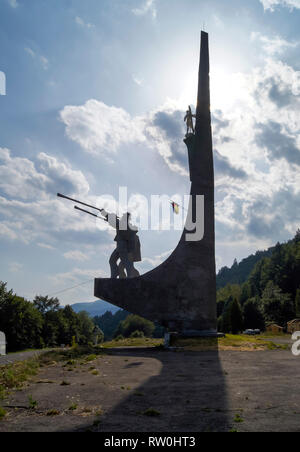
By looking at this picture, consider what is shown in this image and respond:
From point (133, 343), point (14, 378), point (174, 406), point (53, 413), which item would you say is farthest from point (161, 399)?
point (133, 343)

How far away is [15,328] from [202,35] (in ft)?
146

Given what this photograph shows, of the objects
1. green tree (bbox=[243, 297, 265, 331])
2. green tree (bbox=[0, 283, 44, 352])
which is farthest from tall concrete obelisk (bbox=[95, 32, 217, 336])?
green tree (bbox=[243, 297, 265, 331])

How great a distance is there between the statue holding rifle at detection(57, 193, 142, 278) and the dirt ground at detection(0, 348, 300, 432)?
33.6 ft

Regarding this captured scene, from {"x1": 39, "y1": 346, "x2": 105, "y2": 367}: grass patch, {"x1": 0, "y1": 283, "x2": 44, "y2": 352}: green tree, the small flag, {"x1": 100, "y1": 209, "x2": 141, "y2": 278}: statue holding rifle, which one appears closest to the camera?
{"x1": 39, "y1": 346, "x2": 105, "y2": 367}: grass patch

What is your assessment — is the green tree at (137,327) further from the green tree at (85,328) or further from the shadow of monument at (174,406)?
the shadow of monument at (174,406)

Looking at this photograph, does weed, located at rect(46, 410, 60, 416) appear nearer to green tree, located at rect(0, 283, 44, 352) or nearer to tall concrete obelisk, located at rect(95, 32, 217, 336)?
tall concrete obelisk, located at rect(95, 32, 217, 336)

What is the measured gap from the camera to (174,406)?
7.04 m

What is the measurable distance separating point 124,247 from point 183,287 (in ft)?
15.4

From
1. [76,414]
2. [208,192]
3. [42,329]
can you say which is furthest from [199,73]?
[42,329]

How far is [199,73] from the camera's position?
85.4ft

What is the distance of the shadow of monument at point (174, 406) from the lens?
5746mm

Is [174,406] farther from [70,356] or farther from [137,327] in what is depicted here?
[137,327]

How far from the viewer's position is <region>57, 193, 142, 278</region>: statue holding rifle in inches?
898

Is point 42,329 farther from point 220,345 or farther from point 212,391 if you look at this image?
point 212,391
